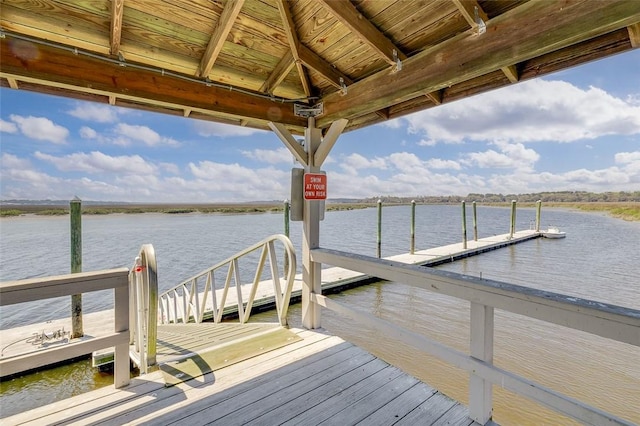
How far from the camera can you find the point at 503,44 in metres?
1.51

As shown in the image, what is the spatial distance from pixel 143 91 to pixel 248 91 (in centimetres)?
83

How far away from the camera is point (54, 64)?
176cm

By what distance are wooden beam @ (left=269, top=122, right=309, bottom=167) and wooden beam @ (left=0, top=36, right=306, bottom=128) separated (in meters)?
0.08

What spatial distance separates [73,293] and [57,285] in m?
0.09

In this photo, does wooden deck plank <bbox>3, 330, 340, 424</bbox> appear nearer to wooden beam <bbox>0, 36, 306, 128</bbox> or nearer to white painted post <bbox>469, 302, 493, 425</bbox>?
white painted post <bbox>469, 302, 493, 425</bbox>

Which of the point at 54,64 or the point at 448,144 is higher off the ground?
the point at 448,144

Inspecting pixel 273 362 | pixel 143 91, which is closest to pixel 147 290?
pixel 273 362

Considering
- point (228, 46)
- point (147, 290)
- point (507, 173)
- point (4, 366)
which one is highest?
point (507, 173)

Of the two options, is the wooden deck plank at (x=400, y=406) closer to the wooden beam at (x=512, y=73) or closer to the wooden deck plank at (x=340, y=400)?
the wooden deck plank at (x=340, y=400)

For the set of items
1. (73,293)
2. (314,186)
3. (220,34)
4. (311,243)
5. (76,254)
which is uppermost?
(220,34)

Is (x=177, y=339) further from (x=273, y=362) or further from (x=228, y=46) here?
(x=228, y=46)

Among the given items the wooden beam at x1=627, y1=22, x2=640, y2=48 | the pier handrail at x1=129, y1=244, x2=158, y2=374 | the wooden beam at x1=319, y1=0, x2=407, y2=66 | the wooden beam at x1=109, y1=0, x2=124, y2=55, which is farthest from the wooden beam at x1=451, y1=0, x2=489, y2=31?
the pier handrail at x1=129, y1=244, x2=158, y2=374

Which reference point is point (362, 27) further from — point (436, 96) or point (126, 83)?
point (126, 83)

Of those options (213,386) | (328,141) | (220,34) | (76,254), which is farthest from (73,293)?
(76,254)
